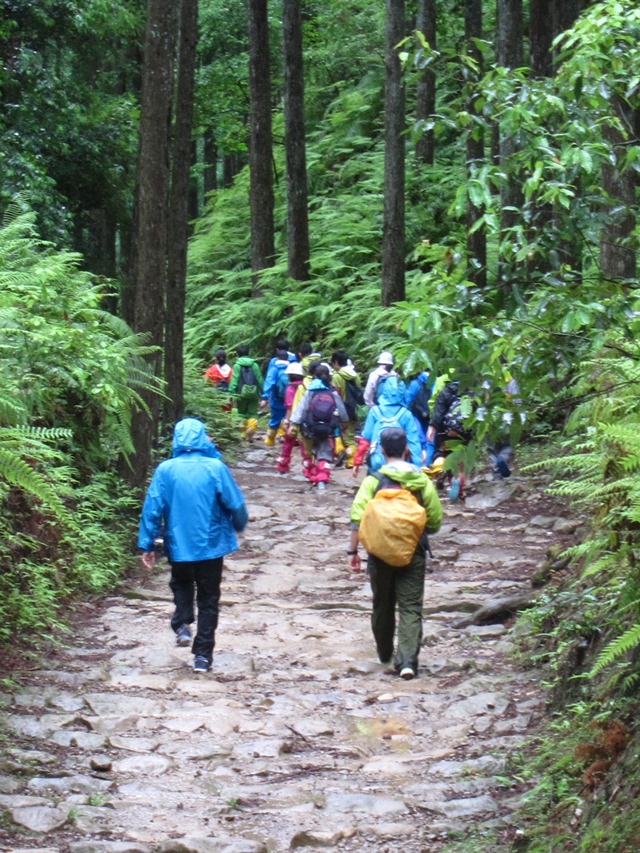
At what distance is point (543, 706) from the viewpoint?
24.4 ft

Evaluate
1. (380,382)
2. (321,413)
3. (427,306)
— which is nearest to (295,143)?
(321,413)

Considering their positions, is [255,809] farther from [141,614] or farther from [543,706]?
[141,614]

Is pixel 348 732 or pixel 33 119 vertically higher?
pixel 33 119

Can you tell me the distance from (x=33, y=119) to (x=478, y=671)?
1483cm

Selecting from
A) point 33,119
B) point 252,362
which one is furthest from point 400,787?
point 33,119

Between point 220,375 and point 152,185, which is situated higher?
point 152,185

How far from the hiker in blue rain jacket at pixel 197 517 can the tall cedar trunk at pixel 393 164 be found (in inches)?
517

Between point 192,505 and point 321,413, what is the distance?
7.45 m

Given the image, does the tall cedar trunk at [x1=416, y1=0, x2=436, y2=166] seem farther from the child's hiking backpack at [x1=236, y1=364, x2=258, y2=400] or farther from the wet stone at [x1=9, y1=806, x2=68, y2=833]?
the wet stone at [x1=9, y1=806, x2=68, y2=833]

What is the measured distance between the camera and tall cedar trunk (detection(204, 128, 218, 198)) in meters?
39.1

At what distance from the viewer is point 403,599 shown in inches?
340

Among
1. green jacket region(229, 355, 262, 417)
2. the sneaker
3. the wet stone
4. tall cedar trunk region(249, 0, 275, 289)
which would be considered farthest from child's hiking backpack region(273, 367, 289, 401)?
the wet stone

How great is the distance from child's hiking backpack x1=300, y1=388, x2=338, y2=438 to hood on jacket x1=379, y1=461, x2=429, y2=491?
7489 millimetres

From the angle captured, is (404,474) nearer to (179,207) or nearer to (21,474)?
(21,474)
